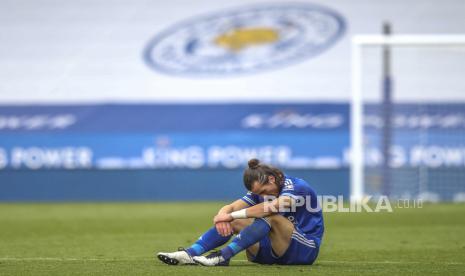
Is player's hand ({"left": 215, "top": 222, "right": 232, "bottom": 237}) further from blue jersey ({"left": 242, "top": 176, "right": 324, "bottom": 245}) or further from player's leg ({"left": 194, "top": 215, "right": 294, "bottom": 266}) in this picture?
blue jersey ({"left": 242, "top": 176, "right": 324, "bottom": 245})

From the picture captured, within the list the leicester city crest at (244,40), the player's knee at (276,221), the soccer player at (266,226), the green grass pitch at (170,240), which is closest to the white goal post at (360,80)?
the green grass pitch at (170,240)

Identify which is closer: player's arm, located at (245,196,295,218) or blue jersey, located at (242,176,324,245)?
player's arm, located at (245,196,295,218)

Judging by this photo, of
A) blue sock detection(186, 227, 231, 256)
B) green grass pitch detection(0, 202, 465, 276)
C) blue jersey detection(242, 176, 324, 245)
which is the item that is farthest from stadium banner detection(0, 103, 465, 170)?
blue sock detection(186, 227, 231, 256)

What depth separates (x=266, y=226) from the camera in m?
7.72

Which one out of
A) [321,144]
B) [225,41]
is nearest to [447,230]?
[321,144]

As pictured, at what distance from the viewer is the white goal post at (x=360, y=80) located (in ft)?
59.6

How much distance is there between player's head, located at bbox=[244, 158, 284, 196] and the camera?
766cm

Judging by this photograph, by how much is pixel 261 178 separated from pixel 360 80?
11.3 m

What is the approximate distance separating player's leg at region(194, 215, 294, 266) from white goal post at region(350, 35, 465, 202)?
10.3 metres

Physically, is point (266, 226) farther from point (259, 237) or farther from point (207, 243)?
point (207, 243)

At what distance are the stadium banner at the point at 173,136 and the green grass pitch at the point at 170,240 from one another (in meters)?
2.15

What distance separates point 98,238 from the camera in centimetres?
1216

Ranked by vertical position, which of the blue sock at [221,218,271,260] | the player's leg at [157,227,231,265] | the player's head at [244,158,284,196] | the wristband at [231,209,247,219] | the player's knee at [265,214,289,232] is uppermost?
the player's head at [244,158,284,196]

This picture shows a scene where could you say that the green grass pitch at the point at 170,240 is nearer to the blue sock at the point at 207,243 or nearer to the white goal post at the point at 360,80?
the blue sock at the point at 207,243
